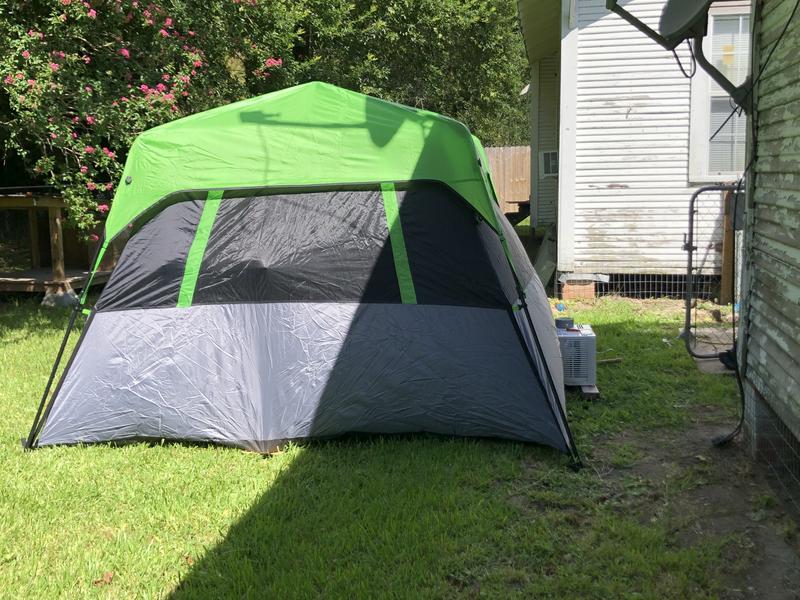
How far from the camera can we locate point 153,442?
412 centimetres

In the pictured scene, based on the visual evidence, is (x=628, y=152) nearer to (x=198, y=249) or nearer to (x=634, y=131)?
(x=634, y=131)

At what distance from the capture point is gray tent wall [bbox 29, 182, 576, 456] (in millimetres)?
3979

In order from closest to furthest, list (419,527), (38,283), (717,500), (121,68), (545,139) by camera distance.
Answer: (419,527)
(717,500)
(121,68)
(38,283)
(545,139)

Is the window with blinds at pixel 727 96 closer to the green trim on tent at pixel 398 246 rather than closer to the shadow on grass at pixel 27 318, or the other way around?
the green trim on tent at pixel 398 246

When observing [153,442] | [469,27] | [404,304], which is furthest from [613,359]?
[469,27]

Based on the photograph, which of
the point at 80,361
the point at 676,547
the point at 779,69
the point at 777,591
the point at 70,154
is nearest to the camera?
the point at 777,591

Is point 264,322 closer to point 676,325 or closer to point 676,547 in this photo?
point 676,547

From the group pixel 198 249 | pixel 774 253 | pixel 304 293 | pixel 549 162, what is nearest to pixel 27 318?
pixel 198 249

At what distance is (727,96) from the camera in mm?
7676

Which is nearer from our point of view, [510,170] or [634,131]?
[634,131]

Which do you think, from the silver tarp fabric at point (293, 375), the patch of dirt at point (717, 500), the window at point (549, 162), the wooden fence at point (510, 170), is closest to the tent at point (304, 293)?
the silver tarp fabric at point (293, 375)

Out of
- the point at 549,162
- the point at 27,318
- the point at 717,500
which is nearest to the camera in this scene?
the point at 717,500

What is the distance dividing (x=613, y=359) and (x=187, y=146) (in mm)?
3551

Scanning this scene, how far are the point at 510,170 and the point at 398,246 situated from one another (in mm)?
15292
